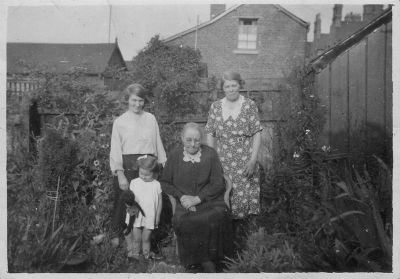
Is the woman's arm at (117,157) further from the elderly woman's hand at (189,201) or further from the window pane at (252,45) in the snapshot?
the window pane at (252,45)

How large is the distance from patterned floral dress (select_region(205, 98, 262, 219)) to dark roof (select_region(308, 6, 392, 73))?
131 centimetres

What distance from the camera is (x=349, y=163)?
4.01 m

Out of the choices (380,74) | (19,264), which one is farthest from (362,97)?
(19,264)

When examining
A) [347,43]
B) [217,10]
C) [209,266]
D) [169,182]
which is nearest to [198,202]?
[169,182]

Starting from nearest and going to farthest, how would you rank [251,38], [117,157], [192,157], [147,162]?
[192,157], [147,162], [117,157], [251,38]

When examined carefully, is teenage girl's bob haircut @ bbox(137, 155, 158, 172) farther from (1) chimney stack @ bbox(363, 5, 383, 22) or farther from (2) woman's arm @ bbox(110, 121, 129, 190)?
(1) chimney stack @ bbox(363, 5, 383, 22)

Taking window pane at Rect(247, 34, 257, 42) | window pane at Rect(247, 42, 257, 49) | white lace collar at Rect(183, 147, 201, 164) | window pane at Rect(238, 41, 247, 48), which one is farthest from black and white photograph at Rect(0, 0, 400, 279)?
window pane at Rect(238, 41, 247, 48)

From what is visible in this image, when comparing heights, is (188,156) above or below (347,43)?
below

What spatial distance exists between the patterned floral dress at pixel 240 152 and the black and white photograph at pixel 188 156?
0.02 m

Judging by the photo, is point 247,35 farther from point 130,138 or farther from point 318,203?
point 318,203

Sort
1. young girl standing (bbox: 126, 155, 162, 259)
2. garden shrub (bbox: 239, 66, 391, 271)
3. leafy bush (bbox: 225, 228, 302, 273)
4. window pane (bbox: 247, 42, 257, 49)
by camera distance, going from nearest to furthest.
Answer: garden shrub (bbox: 239, 66, 391, 271), leafy bush (bbox: 225, 228, 302, 273), young girl standing (bbox: 126, 155, 162, 259), window pane (bbox: 247, 42, 257, 49)

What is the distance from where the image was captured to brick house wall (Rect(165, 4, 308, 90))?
10922 millimetres

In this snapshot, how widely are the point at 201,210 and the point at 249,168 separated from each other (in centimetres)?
66

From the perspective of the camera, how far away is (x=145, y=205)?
3.41 m
